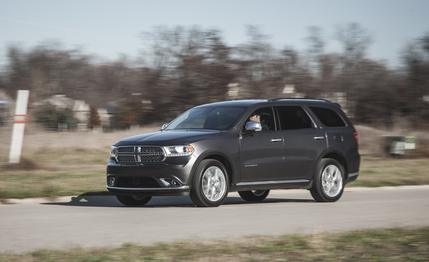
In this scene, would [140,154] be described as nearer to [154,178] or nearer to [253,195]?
[154,178]

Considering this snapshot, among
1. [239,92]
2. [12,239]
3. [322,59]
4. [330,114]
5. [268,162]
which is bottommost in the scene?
[12,239]

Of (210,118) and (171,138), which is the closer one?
(171,138)

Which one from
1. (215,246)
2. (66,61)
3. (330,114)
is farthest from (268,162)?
(66,61)

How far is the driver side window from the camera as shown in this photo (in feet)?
48.8

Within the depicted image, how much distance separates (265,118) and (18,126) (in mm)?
8735

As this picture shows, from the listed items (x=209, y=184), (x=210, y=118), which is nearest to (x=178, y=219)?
(x=209, y=184)

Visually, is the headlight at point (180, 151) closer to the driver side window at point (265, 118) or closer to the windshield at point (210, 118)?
the windshield at point (210, 118)

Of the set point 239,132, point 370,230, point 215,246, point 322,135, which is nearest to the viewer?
point 215,246

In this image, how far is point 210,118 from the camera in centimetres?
1480

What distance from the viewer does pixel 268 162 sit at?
1468 cm

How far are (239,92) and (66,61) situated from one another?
14.1m

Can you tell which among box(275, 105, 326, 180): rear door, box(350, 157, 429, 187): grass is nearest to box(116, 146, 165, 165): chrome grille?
box(275, 105, 326, 180): rear door

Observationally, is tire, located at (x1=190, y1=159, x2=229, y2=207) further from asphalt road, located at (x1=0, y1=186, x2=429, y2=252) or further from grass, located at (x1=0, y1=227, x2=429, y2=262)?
grass, located at (x1=0, y1=227, x2=429, y2=262)

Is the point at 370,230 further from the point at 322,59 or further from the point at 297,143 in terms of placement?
the point at 322,59
